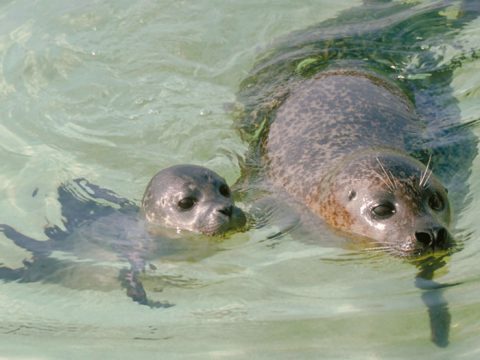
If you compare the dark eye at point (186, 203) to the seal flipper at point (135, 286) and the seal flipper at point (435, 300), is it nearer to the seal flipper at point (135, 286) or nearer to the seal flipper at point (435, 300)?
the seal flipper at point (135, 286)

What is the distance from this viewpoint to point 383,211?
5.63m

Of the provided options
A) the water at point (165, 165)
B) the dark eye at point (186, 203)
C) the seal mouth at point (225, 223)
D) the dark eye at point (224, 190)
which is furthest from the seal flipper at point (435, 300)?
the dark eye at point (186, 203)

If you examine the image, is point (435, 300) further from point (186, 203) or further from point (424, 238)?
point (186, 203)

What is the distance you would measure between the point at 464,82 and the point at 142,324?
14.8ft

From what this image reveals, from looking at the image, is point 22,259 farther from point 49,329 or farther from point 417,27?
point 417,27

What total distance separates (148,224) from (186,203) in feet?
1.14

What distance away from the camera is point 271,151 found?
23.5 feet

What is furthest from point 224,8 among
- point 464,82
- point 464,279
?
point 464,279

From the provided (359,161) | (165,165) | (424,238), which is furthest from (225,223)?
(165,165)

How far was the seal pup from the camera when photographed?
5.91 metres

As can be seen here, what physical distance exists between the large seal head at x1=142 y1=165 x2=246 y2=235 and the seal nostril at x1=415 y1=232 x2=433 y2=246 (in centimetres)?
130

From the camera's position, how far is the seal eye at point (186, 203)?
6.18 metres

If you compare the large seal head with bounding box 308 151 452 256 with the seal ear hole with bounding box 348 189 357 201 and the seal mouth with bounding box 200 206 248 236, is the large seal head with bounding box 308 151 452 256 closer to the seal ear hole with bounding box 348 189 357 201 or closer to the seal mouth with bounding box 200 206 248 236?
the seal ear hole with bounding box 348 189 357 201

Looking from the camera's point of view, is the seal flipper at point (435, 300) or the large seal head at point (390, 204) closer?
the seal flipper at point (435, 300)
